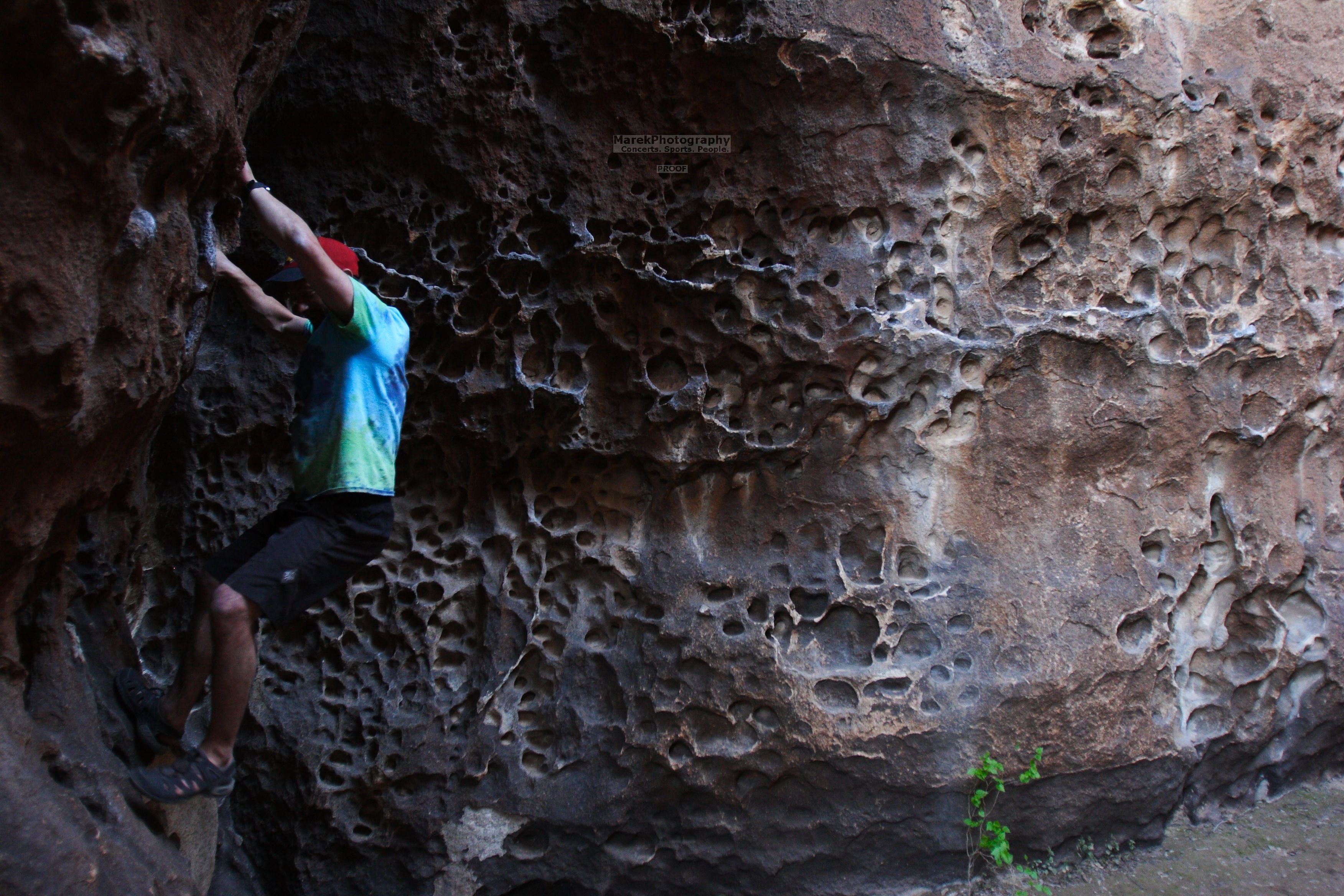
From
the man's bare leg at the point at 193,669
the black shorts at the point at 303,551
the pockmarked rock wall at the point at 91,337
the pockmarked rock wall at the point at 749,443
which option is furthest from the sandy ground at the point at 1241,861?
the pockmarked rock wall at the point at 91,337

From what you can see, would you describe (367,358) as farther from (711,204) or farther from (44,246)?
(711,204)

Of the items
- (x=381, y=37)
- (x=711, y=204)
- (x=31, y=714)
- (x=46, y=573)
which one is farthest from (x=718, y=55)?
(x=31, y=714)

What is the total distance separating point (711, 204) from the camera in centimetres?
279

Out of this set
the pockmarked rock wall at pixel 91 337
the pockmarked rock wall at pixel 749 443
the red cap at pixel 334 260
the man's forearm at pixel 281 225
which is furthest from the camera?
the pockmarked rock wall at pixel 749 443

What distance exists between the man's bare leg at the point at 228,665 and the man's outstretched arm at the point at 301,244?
678 millimetres

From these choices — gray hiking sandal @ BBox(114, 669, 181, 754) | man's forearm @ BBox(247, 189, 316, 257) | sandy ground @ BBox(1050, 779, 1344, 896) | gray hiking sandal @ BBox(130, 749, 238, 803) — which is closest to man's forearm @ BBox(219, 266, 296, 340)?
man's forearm @ BBox(247, 189, 316, 257)

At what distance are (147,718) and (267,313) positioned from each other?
101 centimetres

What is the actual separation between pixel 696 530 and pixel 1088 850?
1564 mm

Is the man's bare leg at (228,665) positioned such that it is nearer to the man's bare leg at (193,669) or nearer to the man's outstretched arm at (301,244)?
the man's bare leg at (193,669)

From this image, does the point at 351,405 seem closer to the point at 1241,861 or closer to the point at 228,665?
the point at 228,665

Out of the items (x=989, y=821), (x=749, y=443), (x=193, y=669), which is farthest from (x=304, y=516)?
(x=989, y=821)

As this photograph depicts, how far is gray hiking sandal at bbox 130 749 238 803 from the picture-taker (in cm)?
197

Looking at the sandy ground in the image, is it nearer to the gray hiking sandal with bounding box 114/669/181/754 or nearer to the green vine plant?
the green vine plant

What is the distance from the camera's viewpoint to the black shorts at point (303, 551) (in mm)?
2045
